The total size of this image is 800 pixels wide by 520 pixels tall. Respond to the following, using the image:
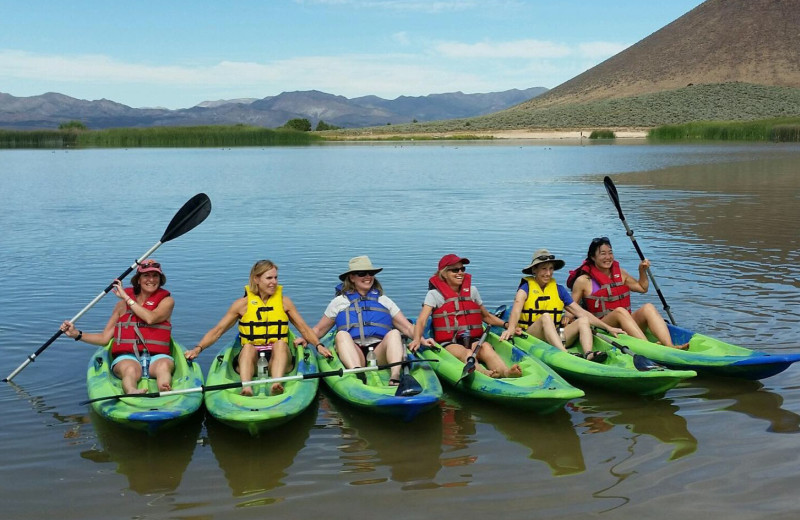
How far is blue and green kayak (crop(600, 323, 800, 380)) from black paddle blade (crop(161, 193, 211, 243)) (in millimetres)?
4541

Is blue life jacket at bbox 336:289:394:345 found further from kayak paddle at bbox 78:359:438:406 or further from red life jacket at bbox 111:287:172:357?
red life jacket at bbox 111:287:172:357

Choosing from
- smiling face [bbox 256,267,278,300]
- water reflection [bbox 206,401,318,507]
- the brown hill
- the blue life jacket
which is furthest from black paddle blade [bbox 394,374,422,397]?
the brown hill

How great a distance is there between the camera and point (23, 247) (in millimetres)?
15070

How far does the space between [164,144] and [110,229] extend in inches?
1875

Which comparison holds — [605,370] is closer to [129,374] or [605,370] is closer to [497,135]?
[129,374]

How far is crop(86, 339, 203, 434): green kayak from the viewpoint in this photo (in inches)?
224

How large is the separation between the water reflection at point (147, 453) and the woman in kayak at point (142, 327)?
0.62 meters

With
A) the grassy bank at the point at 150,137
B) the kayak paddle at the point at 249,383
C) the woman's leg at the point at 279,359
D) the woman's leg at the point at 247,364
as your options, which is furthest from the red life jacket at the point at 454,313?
the grassy bank at the point at 150,137

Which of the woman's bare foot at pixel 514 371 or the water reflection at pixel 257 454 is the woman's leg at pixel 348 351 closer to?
the water reflection at pixel 257 454

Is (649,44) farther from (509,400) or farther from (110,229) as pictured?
(509,400)

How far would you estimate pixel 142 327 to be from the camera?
695 centimetres

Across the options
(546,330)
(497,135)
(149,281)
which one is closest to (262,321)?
(149,281)

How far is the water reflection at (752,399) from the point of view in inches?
245

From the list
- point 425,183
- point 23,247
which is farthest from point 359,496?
point 425,183
